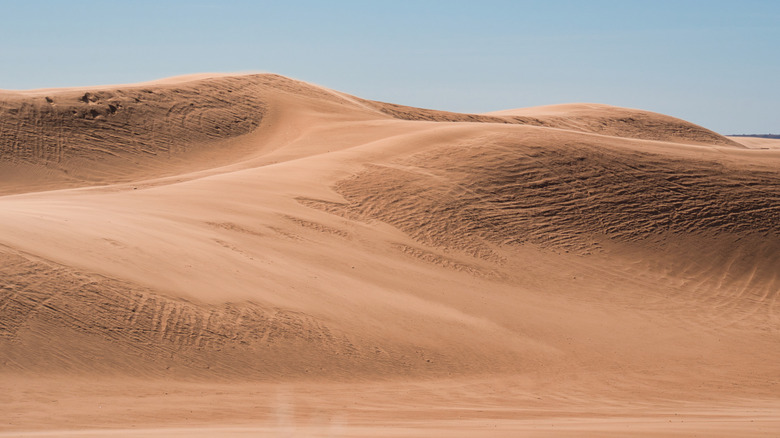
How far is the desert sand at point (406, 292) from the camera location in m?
9.73

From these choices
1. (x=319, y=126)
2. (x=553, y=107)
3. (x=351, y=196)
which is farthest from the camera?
(x=553, y=107)

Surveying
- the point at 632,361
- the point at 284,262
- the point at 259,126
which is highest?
the point at 259,126

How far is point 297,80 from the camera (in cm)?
4606

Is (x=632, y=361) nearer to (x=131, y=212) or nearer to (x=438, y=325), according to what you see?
(x=438, y=325)

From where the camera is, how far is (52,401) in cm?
906

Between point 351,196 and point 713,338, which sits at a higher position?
point 351,196

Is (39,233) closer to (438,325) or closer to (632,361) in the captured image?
(438,325)

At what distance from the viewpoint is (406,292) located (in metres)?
15.9

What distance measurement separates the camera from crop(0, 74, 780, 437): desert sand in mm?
9734

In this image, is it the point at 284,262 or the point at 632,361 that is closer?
the point at 632,361

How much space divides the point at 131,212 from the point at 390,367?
23.6ft

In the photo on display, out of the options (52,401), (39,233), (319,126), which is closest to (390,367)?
(52,401)

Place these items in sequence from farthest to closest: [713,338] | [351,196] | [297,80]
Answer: [297,80], [351,196], [713,338]

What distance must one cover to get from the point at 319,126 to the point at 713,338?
23176 millimetres
